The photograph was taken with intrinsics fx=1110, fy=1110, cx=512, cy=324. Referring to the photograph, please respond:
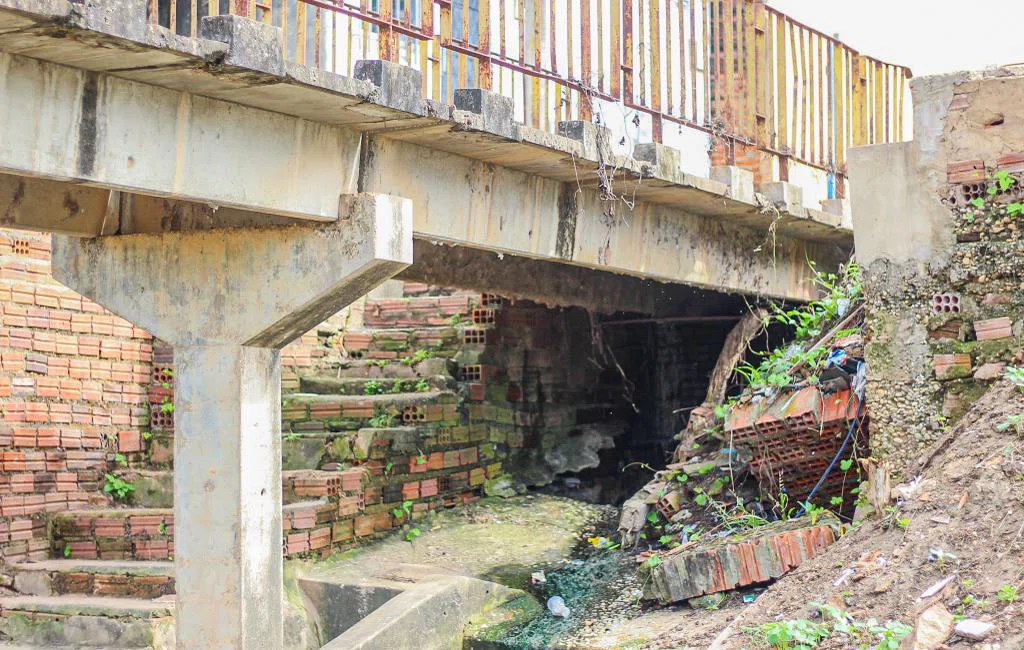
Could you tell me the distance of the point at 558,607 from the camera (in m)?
7.99

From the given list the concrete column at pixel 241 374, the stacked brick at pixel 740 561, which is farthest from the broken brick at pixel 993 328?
the concrete column at pixel 241 374

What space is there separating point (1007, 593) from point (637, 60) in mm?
4753

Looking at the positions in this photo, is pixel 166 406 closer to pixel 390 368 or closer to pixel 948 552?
pixel 390 368

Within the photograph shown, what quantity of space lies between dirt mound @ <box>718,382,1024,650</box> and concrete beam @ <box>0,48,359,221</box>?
3.23 m

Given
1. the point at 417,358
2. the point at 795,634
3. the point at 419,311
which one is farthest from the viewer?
the point at 419,311

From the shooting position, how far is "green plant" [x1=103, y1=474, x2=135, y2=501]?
30.1 ft

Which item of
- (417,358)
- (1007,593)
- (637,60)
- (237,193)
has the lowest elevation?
(1007,593)

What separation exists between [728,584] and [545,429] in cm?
484

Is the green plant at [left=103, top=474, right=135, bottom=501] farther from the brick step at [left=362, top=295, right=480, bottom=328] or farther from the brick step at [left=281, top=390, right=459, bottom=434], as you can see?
the brick step at [left=362, top=295, right=480, bottom=328]

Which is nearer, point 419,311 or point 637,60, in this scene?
point 637,60

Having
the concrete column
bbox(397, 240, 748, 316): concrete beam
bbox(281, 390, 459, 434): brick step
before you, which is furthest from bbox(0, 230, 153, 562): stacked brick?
the concrete column

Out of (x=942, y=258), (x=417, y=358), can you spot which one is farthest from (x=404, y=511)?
(x=942, y=258)

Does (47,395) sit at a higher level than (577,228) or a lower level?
lower

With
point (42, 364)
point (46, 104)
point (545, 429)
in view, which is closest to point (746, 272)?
point (545, 429)
